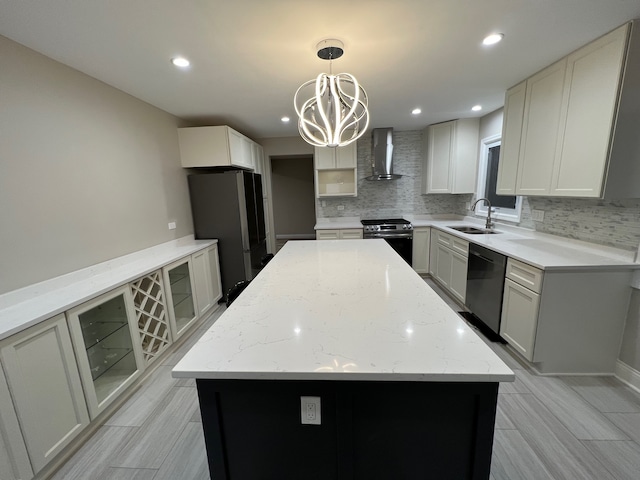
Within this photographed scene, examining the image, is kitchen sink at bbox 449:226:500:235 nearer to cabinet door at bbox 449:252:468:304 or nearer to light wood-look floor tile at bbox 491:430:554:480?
cabinet door at bbox 449:252:468:304

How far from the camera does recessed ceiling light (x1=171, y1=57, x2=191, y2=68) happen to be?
6.14 feet

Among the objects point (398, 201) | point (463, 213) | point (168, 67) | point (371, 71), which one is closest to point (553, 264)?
point (371, 71)

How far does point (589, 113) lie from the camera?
1.83 meters

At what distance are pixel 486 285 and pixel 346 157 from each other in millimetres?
2672

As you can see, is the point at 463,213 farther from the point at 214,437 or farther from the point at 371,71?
the point at 214,437

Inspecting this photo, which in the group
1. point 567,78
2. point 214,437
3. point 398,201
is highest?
point 567,78

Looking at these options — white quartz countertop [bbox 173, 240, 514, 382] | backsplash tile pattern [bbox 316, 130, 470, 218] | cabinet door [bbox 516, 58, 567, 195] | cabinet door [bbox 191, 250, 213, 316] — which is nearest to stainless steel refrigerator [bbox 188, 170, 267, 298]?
cabinet door [bbox 191, 250, 213, 316]

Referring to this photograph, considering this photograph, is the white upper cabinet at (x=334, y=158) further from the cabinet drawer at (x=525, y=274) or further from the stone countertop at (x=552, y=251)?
the cabinet drawer at (x=525, y=274)

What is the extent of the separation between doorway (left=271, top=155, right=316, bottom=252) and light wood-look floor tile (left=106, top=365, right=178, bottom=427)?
17.5 feet

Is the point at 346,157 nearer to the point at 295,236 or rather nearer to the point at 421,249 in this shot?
the point at 421,249

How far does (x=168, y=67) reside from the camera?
78.3 inches

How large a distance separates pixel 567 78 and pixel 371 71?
1453 millimetres

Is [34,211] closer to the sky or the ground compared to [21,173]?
closer to the ground

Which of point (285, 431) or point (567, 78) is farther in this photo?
point (567, 78)
